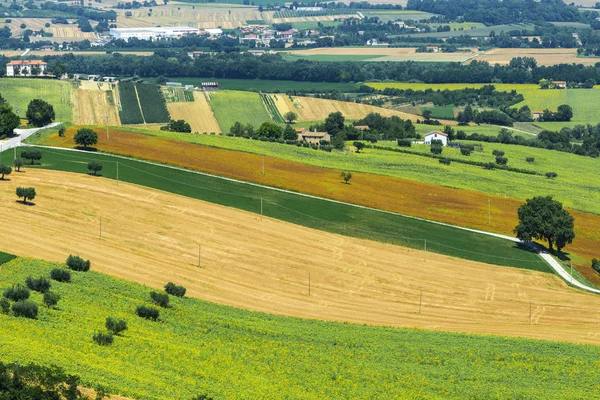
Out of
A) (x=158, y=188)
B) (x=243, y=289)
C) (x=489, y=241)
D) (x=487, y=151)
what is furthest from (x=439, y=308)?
(x=487, y=151)

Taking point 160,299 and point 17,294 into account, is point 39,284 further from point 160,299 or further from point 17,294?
point 160,299

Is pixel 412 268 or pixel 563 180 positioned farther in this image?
pixel 563 180

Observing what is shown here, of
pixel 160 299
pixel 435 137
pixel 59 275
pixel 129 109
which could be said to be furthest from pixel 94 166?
pixel 435 137

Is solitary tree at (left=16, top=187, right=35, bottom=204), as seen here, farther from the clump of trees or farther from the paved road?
the clump of trees

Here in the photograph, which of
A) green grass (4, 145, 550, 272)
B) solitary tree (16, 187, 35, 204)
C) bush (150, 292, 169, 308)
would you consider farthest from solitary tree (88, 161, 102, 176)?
bush (150, 292, 169, 308)

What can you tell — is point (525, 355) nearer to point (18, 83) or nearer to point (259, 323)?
point (259, 323)

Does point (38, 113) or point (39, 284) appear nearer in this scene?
point (39, 284)

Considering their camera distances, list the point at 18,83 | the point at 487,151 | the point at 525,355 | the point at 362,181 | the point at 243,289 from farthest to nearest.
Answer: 1. the point at 18,83
2. the point at 487,151
3. the point at 362,181
4. the point at 243,289
5. the point at 525,355
